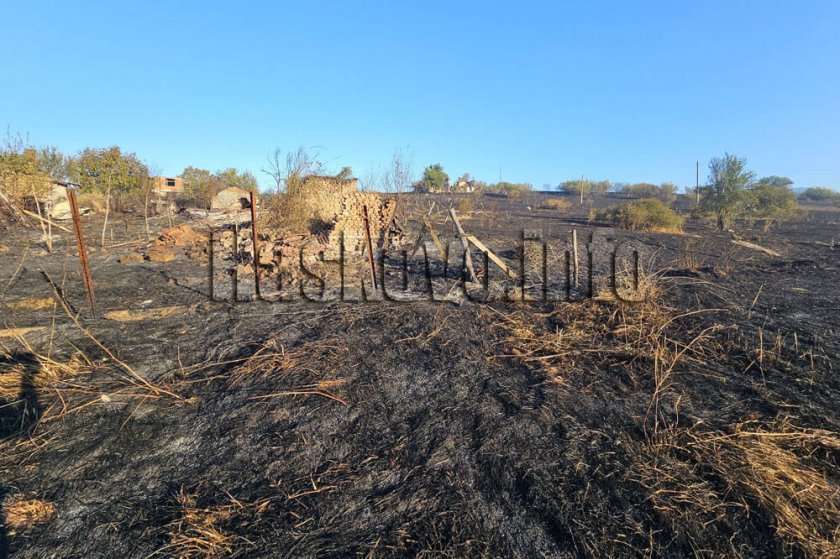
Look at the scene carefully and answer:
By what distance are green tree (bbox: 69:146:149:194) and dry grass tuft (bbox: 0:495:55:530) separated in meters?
16.5

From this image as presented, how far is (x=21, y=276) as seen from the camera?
25.5 feet

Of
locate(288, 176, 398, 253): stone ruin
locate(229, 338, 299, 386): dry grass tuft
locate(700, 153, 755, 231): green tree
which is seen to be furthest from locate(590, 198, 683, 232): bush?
Result: locate(229, 338, 299, 386): dry grass tuft

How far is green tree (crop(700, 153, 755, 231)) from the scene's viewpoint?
778 inches

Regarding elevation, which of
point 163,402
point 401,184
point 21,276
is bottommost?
point 163,402

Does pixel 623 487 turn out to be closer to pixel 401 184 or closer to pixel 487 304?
pixel 487 304

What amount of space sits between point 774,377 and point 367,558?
434 centimetres

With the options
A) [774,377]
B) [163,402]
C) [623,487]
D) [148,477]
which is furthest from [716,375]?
[163,402]

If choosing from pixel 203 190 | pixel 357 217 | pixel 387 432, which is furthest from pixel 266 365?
pixel 203 190

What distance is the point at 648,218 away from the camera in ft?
60.0

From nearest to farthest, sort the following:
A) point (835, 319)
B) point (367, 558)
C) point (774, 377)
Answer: point (367, 558)
point (774, 377)
point (835, 319)

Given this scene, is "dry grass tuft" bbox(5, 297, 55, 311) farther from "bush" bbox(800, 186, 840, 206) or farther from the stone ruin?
"bush" bbox(800, 186, 840, 206)

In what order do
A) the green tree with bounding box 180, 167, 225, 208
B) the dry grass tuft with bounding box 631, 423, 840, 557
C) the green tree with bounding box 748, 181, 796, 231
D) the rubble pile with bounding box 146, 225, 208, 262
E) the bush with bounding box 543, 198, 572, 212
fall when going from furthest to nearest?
the bush with bounding box 543, 198, 572, 212, the green tree with bounding box 748, 181, 796, 231, the green tree with bounding box 180, 167, 225, 208, the rubble pile with bounding box 146, 225, 208, 262, the dry grass tuft with bounding box 631, 423, 840, 557

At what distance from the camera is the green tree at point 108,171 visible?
15.9 meters

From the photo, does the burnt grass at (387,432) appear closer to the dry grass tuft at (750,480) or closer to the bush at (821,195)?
the dry grass tuft at (750,480)
